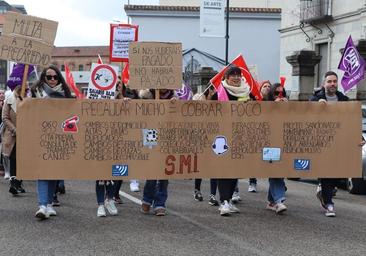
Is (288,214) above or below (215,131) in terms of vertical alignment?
below

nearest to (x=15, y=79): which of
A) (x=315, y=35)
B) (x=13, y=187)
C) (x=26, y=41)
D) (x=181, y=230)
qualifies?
(x=13, y=187)

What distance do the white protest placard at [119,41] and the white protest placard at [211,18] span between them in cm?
1080

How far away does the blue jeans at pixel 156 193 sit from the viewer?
7.82 meters

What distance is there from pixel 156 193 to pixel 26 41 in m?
2.59

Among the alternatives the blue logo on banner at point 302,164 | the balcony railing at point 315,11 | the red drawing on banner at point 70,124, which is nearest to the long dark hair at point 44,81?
the red drawing on banner at point 70,124

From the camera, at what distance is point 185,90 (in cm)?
1177

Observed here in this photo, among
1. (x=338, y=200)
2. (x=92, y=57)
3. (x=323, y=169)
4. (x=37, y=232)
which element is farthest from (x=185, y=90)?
(x=92, y=57)

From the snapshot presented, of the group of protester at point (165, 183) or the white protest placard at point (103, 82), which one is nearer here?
the group of protester at point (165, 183)

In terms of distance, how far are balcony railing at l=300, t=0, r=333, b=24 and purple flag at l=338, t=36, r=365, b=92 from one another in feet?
50.9

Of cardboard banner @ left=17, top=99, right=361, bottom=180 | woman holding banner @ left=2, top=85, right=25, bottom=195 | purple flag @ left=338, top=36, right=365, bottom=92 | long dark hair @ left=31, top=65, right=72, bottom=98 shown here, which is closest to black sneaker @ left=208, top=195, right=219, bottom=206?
cardboard banner @ left=17, top=99, right=361, bottom=180

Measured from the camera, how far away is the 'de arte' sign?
7.80m

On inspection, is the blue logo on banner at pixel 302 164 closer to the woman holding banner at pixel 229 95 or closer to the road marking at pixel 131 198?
the woman holding banner at pixel 229 95

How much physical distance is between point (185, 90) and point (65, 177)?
4969mm

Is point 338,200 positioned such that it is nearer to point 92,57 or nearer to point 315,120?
point 315,120
